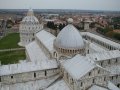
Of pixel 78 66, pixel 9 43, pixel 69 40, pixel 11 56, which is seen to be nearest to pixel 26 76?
pixel 78 66

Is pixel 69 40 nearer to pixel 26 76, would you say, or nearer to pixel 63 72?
pixel 63 72

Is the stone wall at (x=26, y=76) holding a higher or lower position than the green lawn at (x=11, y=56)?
higher

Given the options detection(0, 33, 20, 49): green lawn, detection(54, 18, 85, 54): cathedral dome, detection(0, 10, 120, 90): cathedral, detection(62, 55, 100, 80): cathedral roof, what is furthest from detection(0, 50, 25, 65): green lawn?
detection(62, 55, 100, 80): cathedral roof

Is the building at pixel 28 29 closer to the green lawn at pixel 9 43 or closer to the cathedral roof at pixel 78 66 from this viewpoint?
the green lawn at pixel 9 43

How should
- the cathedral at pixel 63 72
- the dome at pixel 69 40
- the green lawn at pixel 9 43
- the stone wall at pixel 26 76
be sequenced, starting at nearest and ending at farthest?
the cathedral at pixel 63 72
the stone wall at pixel 26 76
the dome at pixel 69 40
the green lawn at pixel 9 43

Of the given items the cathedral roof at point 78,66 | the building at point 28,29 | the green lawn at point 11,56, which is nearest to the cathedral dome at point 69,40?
the cathedral roof at point 78,66

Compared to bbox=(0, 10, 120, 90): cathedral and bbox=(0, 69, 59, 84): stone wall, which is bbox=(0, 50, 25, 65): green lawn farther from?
bbox=(0, 69, 59, 84): stone wall

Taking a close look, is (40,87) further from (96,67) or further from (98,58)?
(98,58)

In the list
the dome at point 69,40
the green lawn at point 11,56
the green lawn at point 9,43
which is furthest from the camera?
the green lawn at point 9,43

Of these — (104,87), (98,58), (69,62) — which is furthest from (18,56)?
(104,87)
